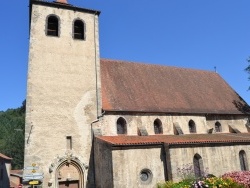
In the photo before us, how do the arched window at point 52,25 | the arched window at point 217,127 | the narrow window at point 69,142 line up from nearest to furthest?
1. the narrow window at point 69,142
2. the arched window at point 52,25
3. the arched window at point 217,127

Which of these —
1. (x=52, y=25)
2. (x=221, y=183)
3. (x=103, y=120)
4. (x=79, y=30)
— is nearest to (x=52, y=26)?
(x=52, y=25)

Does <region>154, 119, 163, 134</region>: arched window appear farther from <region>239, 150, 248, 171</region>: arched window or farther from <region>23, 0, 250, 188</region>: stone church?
<region>239, 150, 248, 171</region>: arched window

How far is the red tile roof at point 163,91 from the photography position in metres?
20.0

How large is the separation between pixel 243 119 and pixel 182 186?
46.5ft

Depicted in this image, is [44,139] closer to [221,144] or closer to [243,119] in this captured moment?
[221,144]

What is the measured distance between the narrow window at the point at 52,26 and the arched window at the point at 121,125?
7.97 meters

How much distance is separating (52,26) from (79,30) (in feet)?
6.72

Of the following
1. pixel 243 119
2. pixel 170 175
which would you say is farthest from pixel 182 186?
pixel 243 119

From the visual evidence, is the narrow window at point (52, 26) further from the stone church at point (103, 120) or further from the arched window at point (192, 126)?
the arched window at point (192, 126)

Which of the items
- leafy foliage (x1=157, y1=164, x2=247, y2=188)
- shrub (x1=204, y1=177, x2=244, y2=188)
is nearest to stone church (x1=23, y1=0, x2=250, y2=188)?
leafy foliage (x1=157, y1=164, x2=247, y2=188)

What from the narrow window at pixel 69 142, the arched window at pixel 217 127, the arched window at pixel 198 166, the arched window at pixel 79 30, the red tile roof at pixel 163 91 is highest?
the arched window at pixel 79 30

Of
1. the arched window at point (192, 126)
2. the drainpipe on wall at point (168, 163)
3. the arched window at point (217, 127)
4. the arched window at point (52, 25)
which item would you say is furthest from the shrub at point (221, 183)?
the arched window at point (52, 25)

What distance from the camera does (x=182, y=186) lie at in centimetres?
1194

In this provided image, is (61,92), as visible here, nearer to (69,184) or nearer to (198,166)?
(69,184)
